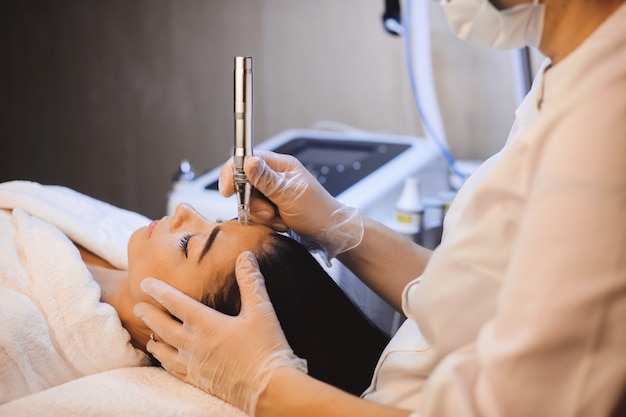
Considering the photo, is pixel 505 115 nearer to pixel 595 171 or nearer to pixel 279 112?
pixel 279 112

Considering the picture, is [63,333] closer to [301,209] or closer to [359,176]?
[301,209]

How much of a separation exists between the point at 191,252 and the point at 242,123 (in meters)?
0.26

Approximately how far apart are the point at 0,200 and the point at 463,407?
43.3 inches

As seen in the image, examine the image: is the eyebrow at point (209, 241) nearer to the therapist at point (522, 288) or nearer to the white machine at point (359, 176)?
the therapist at point (522, 288)

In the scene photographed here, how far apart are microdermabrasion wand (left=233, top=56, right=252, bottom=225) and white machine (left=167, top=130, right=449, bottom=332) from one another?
36 cm

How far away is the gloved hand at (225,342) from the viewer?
3.05ft

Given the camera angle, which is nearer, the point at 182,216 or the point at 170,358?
the point at 170,358

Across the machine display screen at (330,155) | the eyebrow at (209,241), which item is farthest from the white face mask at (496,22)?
the machine display screen at (330,155)

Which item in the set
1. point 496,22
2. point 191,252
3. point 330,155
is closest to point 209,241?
point 191,252

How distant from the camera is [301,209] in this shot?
1.20 m

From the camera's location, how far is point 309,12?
7.39 feet

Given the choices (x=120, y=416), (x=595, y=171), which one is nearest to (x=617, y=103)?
(x=595, y=171)

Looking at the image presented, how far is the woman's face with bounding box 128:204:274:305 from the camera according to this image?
114 centimetres

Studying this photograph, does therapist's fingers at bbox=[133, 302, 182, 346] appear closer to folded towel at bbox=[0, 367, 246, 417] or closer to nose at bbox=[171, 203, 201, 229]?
folded towel at bbox=[0, 367, 246, 417]
